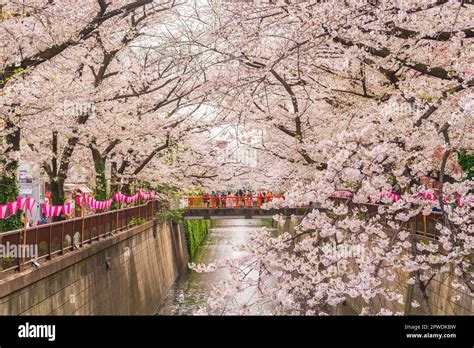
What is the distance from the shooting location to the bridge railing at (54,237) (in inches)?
523

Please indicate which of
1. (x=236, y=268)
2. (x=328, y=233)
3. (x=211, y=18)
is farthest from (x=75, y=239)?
(x=328, y=233)

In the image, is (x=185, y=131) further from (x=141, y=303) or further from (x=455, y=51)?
(x=455, y=51)

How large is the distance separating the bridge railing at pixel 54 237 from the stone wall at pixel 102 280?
273 millimetres

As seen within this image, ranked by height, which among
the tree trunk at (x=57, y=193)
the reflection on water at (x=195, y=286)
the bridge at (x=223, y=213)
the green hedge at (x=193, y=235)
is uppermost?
the tree trunk at (x=57, y=193)

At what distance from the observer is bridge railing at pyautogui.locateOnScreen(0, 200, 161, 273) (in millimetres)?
13289

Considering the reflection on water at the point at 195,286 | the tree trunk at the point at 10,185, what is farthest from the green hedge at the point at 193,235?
the tree trunk at the point at 10,185

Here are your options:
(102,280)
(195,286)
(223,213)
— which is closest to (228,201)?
(223,213)

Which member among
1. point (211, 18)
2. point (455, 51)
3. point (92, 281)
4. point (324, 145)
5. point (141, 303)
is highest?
point (211, 18)

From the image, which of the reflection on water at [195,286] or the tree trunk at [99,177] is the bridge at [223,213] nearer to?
the reflection on water at [195,286]

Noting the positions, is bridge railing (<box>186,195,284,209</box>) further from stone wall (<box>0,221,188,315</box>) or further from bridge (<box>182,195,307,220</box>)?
stone wall (<box>0,221,188,315</box>)

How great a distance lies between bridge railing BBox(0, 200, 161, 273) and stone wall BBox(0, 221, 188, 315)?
27 centimetres

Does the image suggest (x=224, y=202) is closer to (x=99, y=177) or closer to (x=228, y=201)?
(x=228, y=201)
